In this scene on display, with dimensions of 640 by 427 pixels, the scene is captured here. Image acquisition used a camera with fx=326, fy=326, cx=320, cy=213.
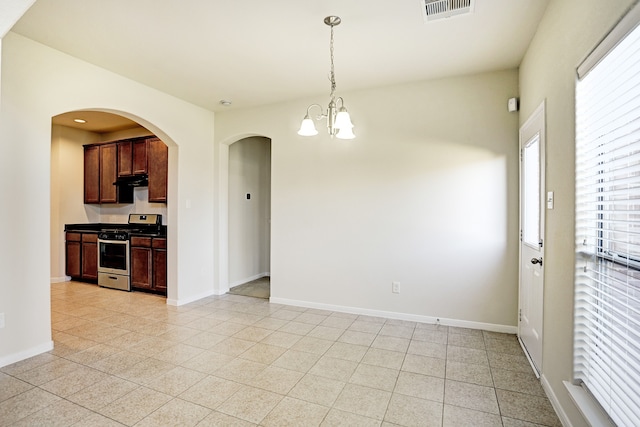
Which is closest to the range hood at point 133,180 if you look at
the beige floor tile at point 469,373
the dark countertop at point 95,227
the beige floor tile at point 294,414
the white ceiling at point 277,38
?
the dark countertop at point 95,227

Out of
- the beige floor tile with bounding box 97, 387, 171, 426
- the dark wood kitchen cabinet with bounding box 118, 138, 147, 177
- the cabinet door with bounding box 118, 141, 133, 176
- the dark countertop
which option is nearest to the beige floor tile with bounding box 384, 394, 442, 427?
the beige floor tile with bounding box 97, 387, 171, 426

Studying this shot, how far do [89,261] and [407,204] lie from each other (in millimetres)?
5232

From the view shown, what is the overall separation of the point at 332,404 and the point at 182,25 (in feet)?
9.93

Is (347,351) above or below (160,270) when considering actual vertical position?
below

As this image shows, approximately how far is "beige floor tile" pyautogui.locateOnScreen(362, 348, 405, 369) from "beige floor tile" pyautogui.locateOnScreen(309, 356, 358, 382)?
162 mm

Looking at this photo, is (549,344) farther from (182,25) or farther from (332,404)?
(182,25)

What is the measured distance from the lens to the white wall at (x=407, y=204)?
11.1ft

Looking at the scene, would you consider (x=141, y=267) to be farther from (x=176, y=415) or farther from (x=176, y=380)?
(x=176, y=415)

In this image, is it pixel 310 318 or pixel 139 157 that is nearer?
pixel 310 318

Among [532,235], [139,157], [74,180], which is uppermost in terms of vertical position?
[139,157]

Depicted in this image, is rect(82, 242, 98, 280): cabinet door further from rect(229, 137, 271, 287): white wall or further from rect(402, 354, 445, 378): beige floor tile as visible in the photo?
rect(402, 354, 445, 378): beige floor tile

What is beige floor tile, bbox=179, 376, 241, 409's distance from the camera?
2164mm

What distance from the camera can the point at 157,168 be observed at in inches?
202

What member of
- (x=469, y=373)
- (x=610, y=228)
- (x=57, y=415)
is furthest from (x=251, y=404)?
(x=610, y=228)
